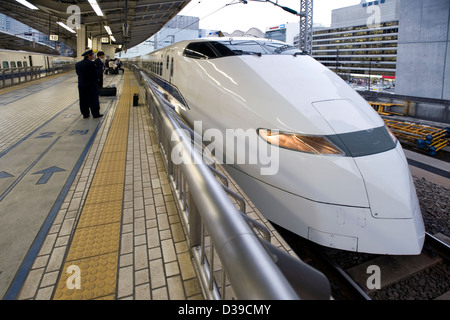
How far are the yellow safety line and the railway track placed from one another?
82.3 inches

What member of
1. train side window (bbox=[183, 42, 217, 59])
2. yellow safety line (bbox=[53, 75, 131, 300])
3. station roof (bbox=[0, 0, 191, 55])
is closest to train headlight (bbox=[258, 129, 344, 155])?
yellow safety line (bbox=[53, 75, 131, 300])

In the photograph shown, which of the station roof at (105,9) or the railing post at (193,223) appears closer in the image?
the railing post at (193,223)

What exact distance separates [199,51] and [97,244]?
385cm

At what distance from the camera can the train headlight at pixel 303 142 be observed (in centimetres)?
301

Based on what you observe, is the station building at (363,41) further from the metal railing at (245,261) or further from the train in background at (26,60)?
the metal railing at (245,261)

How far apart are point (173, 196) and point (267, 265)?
93.2 inches

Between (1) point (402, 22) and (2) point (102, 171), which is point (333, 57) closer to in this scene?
(1) point (402, 22)

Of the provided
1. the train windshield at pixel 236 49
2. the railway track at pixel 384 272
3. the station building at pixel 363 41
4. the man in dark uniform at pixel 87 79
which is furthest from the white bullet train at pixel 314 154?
the station building at pixel 363 41

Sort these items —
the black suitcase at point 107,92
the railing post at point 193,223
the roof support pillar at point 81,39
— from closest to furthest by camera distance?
the railing post at point 193,223, the black suitcase at point 107,92, the roof support pillar at point 81,39

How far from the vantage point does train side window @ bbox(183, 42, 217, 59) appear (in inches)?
194

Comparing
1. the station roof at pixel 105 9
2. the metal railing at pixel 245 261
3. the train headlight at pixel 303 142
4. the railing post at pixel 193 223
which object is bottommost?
the railing post at pixel 193 223

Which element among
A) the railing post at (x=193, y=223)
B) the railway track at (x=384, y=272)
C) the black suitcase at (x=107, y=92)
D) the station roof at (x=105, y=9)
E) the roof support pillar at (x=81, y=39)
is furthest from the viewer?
the roof support pillar at (x=81, y=39)

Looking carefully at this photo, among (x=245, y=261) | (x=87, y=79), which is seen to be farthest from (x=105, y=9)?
(x=245, y=261)

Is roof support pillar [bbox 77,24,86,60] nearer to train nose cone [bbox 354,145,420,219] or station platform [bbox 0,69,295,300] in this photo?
station platform [bbox 0,69,295,300]
